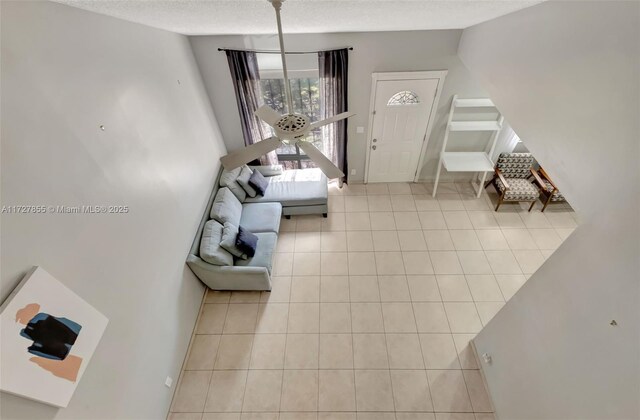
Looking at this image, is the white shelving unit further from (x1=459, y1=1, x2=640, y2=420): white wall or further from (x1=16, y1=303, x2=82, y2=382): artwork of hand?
(x1=16, y1=303, x2=82, y2=382): artwork of hand

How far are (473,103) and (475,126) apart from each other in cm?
36

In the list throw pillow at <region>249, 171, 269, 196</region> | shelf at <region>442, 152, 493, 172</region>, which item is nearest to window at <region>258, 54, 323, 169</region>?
throw pillow at <region>249, 171, 269, 196</region>

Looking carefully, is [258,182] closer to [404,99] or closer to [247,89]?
[247,89]

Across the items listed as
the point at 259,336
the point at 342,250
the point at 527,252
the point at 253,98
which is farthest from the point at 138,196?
the point at 527,252

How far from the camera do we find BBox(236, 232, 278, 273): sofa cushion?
3645 millimetres

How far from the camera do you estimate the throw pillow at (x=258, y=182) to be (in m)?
4.49

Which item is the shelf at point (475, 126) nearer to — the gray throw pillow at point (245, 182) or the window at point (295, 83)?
the window at point (295, 83)

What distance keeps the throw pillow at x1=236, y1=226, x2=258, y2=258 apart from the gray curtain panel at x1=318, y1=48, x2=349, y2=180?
1.99 meters

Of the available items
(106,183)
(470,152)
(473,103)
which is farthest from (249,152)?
(470,152)

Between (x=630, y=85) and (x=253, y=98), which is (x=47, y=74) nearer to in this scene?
(x=253, y=98)

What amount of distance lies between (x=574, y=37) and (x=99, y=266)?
3.38 metres

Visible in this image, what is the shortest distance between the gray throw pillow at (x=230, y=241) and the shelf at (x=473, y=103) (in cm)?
368

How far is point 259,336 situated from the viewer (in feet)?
11.2

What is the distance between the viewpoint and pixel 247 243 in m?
3.62
